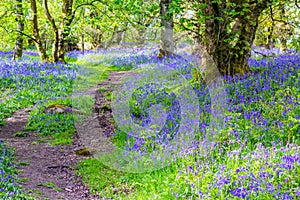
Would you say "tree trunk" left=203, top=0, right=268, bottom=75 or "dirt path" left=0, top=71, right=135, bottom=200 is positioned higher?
"tree trunk" left=203, top=0, right=268, bottom=75

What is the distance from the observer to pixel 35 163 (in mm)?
6523

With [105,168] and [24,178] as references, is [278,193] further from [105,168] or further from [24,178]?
[24,178]

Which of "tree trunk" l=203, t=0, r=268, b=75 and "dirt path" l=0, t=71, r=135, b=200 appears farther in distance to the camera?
"tree trunk" l=203, t=0, r=268, b=75

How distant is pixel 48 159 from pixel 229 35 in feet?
19.5

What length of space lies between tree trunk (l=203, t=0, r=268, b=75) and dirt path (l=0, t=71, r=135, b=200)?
11.5ft

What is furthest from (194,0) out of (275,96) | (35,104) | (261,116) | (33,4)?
(33,4)

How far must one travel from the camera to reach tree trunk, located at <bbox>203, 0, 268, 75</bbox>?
9500 millimetres

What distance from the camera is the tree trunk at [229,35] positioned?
950cm

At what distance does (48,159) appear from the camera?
684cm

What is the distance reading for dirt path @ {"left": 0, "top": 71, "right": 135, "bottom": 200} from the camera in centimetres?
539

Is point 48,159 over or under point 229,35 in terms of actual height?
under

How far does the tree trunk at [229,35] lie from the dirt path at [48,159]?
11.5 ft

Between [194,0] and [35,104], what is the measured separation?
5850 millimetres

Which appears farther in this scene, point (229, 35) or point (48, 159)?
point (229, 35)
